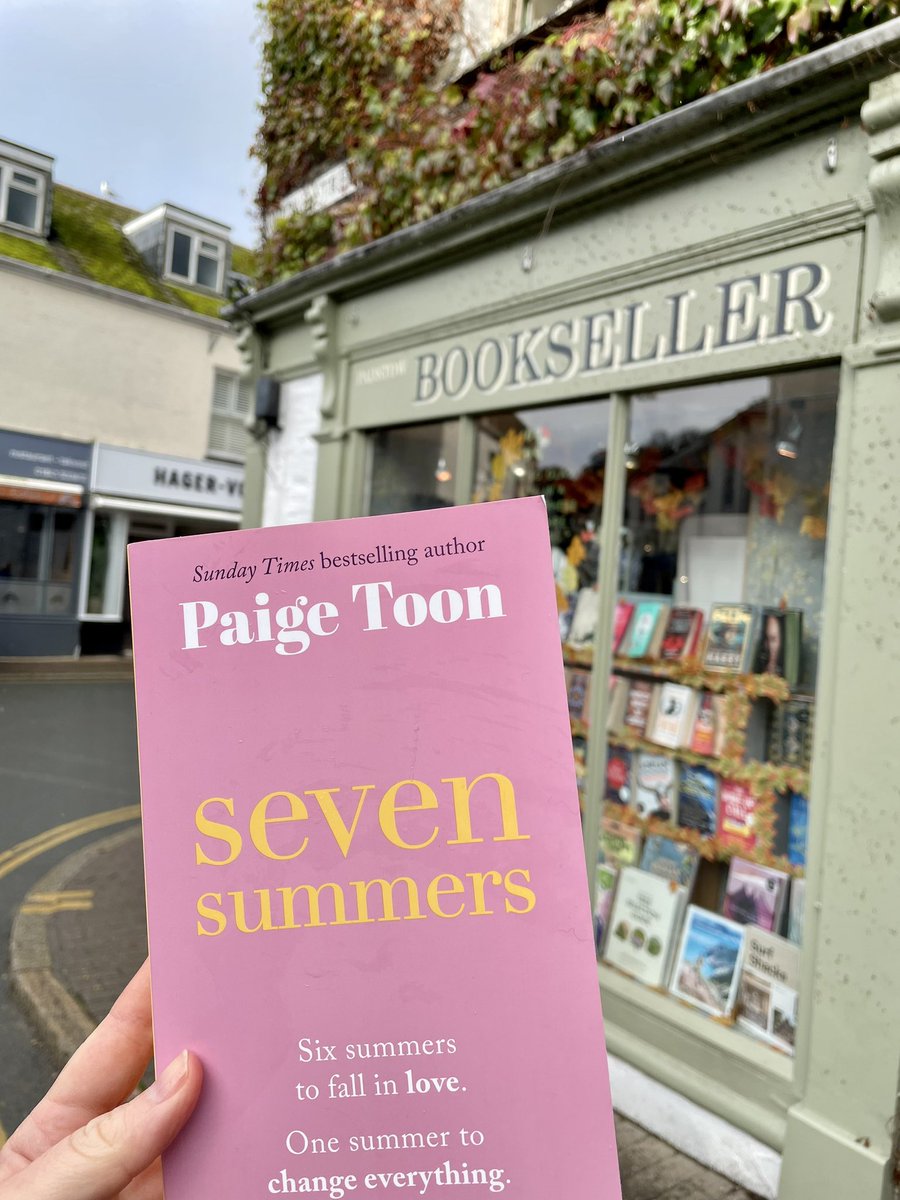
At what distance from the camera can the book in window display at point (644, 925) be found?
3.67 metres

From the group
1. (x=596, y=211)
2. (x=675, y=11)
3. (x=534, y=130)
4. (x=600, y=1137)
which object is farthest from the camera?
(x=534, y=130)

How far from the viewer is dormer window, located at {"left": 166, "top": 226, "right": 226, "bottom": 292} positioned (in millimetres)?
4438

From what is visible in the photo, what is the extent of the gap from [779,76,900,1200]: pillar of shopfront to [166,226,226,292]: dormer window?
129 inches

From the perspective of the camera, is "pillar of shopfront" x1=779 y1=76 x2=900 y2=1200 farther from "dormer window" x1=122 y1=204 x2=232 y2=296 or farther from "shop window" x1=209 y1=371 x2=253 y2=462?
"shop window" x1=209 y1=371 x2=253 y2=462

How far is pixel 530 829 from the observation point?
979mm

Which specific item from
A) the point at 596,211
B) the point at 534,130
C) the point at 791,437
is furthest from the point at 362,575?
the point at 534,130

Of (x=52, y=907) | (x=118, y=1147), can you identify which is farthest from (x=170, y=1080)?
(x=52, y=907)

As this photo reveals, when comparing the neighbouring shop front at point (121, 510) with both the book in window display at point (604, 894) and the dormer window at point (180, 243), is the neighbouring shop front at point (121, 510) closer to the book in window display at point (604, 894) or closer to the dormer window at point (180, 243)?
the dormer window at point (180, 243)

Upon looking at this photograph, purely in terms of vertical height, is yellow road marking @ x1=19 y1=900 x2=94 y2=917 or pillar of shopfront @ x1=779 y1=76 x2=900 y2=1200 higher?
pillar of shopfront @ x1=779 y1=76 x2=900 y2=1200

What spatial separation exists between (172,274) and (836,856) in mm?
4438

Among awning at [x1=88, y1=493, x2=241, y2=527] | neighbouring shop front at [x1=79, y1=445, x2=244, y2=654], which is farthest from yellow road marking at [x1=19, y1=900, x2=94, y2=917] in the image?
awning at [x1=88, y1=493, x2=241, y2=527]

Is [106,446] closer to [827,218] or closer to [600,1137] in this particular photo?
[827,218]

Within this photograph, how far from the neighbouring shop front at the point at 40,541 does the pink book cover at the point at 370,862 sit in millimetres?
2877

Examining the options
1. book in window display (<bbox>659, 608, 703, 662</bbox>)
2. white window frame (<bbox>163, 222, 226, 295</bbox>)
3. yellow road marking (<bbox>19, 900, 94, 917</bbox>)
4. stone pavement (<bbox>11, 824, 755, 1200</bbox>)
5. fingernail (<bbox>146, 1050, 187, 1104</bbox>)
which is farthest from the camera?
yellow road marking (<bbox>19, 900, 94, 917</bbox>)
